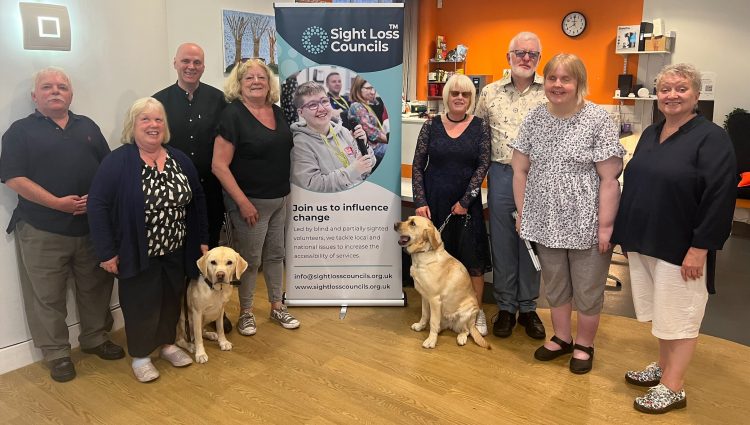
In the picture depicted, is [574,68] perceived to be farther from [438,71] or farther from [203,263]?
[438,71]

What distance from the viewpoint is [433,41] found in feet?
30.9

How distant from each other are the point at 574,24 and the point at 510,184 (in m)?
5.85

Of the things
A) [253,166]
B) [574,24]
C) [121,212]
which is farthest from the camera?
[574,24]

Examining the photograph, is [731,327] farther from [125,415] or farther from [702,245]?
[125,415]

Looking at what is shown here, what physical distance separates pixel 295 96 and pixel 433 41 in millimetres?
6629

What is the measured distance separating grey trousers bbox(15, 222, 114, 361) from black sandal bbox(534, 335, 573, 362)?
7.51 ft

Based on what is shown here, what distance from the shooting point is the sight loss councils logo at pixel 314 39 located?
329cm

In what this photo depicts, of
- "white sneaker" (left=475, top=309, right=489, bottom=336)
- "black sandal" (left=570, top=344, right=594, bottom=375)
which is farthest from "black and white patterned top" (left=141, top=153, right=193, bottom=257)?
"black sandal" (left=570, top=344, right=594, bottom=375)

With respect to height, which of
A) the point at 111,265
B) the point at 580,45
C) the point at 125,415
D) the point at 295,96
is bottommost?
the point at 125,415

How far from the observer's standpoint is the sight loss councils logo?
129 inches

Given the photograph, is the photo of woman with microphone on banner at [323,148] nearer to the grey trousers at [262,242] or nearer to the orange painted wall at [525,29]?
the grey trousers at [262,242]

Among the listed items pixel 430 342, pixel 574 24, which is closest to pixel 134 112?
pixel 430 342

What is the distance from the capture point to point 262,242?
3.19 metres

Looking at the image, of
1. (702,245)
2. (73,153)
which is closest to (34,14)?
(73,153)
